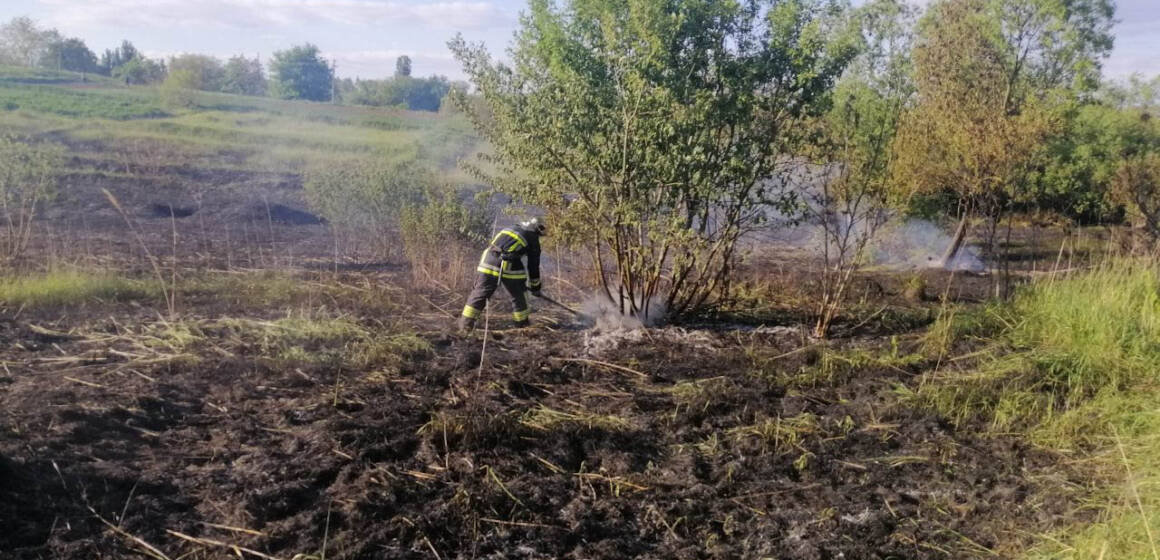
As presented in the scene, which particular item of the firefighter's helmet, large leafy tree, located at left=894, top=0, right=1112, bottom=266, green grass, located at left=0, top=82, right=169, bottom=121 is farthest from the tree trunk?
green grass, located at left=0, top=82, right=169, bottom=121

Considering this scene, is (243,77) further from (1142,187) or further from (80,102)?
(1142,187)

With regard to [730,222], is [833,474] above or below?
below

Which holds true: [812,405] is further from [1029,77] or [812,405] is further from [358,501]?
[1029,77]

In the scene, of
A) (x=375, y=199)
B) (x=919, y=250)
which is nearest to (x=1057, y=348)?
(x=919, y=250)

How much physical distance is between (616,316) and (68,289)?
5769 millimetres

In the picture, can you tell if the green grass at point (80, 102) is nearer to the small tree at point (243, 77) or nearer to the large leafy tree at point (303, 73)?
the small tree at point (243, 77)

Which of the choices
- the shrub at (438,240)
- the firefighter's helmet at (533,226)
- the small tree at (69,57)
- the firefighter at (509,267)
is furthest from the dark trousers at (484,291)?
the small tree at (69,57)

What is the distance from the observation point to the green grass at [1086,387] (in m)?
4.31

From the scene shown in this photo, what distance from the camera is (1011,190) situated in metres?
10.8

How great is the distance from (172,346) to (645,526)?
4543mm

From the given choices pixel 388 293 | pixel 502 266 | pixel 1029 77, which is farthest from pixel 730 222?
pixel 1029 77

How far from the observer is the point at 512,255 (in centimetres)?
780

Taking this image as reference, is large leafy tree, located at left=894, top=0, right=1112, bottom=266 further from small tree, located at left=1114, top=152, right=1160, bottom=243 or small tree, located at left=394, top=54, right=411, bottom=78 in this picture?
small tree, located at left=394, top=54, right=411, bottom=78

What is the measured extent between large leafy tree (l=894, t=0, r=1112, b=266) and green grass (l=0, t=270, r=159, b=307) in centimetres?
911
